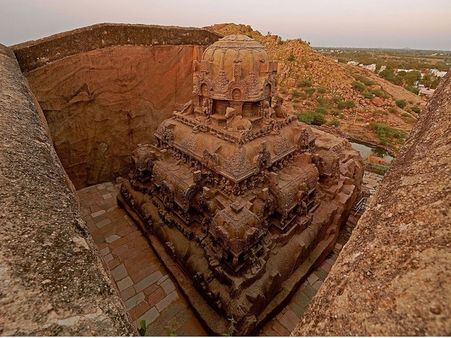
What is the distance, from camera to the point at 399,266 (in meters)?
1.04

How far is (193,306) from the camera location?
6199mm

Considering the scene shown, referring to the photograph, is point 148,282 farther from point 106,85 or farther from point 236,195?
point 106,85

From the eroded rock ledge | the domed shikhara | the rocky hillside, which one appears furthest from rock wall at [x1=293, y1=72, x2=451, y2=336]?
the rocky hillside

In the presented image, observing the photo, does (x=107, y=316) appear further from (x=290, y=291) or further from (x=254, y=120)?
(x=254, y=120)

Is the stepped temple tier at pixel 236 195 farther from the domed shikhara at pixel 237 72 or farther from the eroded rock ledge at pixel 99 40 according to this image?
the eroded rock ledge at pixel 99 40

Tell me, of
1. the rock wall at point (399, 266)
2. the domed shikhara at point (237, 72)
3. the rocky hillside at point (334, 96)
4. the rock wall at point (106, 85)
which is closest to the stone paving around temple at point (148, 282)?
the rock wall at point (106, 85)

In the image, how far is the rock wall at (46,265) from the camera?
1.14 m

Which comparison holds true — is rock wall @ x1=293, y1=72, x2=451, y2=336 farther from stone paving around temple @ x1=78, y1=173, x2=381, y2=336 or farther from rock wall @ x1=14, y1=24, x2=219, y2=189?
rock wall @ x1=14, y1=24, x2=219, y2=189

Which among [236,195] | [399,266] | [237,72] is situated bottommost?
[236,195]

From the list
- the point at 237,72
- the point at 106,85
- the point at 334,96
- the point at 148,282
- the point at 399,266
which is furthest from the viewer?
the point at 334,96

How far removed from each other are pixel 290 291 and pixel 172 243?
3.28 metres

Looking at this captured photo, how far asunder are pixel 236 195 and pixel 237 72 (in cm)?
330

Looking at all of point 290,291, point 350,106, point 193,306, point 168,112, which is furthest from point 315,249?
point 350,106


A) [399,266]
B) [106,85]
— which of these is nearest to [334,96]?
[106,85]
